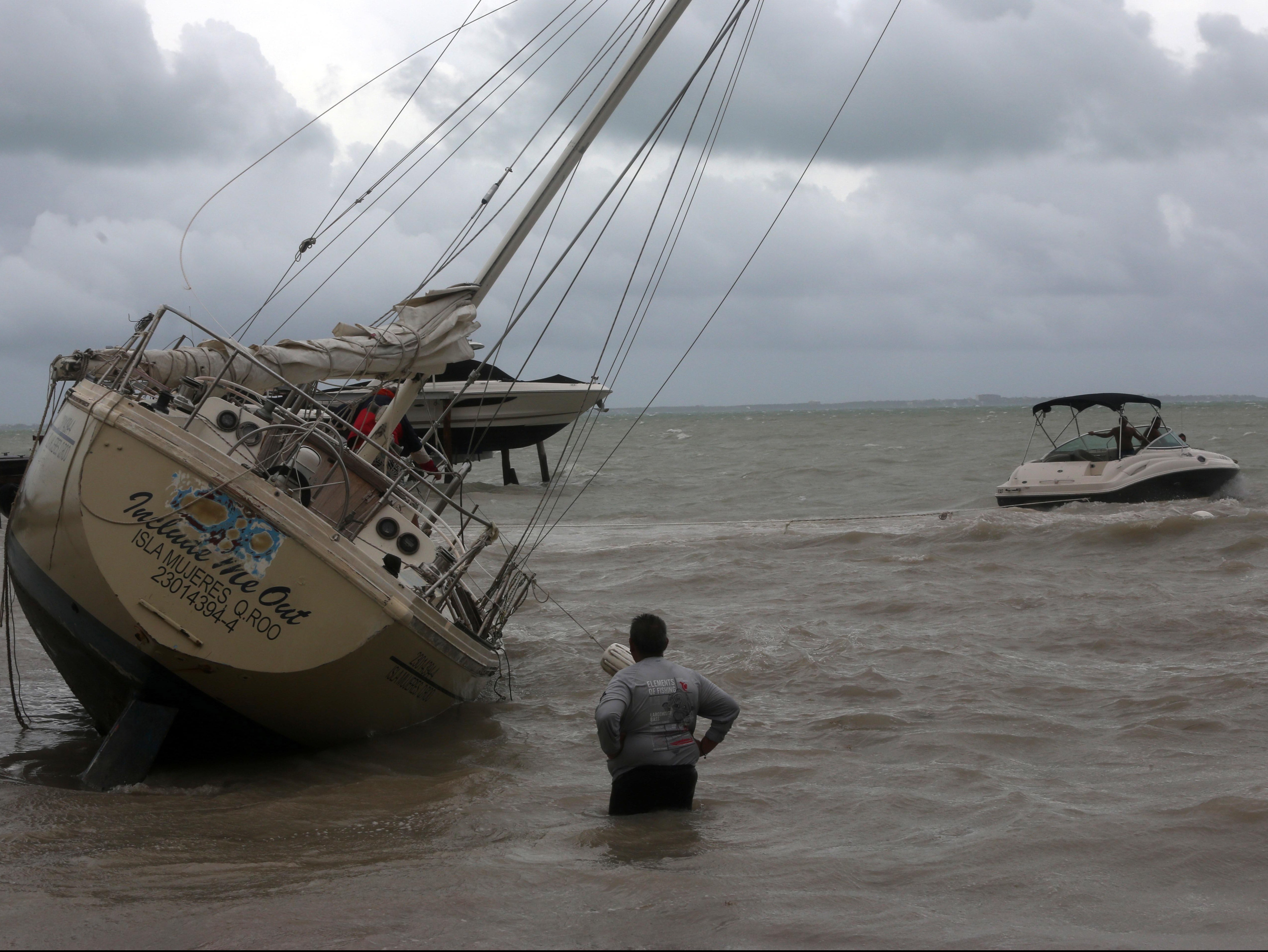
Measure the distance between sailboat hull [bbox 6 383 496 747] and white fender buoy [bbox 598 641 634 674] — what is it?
1183 mm

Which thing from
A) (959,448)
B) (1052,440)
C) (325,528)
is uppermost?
(959,448)

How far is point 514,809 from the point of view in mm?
6250

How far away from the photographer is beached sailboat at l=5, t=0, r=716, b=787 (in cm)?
620

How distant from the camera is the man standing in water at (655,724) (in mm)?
5555

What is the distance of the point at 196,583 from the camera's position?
6.18 metres

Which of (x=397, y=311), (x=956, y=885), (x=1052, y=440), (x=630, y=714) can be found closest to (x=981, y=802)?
(x=956, y=885)

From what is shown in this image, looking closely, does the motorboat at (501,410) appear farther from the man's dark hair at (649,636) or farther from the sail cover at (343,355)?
the man's dark hair at (649,636)

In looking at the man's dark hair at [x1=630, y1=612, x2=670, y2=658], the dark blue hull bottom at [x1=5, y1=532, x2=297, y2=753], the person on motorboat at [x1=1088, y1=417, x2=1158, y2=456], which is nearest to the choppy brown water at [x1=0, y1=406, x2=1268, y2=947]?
the dark blue hull bottom at [x1=5, y1=532, x2=297, y2=753]

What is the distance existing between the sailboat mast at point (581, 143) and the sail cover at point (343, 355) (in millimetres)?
470

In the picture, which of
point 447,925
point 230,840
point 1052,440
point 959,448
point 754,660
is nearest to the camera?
point 447,925

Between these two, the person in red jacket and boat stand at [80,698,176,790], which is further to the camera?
the person in red jacket

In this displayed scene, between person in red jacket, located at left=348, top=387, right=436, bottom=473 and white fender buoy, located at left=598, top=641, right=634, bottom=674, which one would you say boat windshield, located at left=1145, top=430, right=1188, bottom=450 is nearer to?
person in red jacket, located at left=348, top=387, right=436, bottom=473

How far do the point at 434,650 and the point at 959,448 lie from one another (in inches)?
1800

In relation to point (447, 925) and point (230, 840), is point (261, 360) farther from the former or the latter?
point (447, 925)
